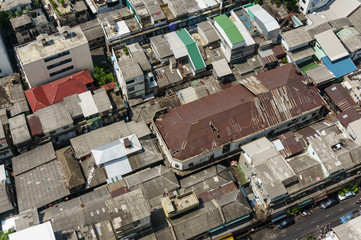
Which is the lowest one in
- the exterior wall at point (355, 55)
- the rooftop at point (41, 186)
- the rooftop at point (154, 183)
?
the rooftop at point (154, 183)

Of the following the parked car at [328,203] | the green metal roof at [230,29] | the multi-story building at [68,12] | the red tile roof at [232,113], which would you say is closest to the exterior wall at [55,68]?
the multi-story building at [68,12]

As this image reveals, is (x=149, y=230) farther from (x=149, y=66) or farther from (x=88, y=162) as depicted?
(x=149, y=66)

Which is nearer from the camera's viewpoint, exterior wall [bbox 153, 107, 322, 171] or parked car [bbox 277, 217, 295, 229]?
parked car [bbox 277, 217, 295, 229]

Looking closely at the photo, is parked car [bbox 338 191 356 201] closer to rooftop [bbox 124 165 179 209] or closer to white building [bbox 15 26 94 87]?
rooftop [bbox 124 165 179 209]

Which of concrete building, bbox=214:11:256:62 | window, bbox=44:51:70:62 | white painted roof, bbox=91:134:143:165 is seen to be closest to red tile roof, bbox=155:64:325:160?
white painted roof, bbox=91:134:143:165

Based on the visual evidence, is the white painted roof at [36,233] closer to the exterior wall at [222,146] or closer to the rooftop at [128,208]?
the rooftop at [128,208]
